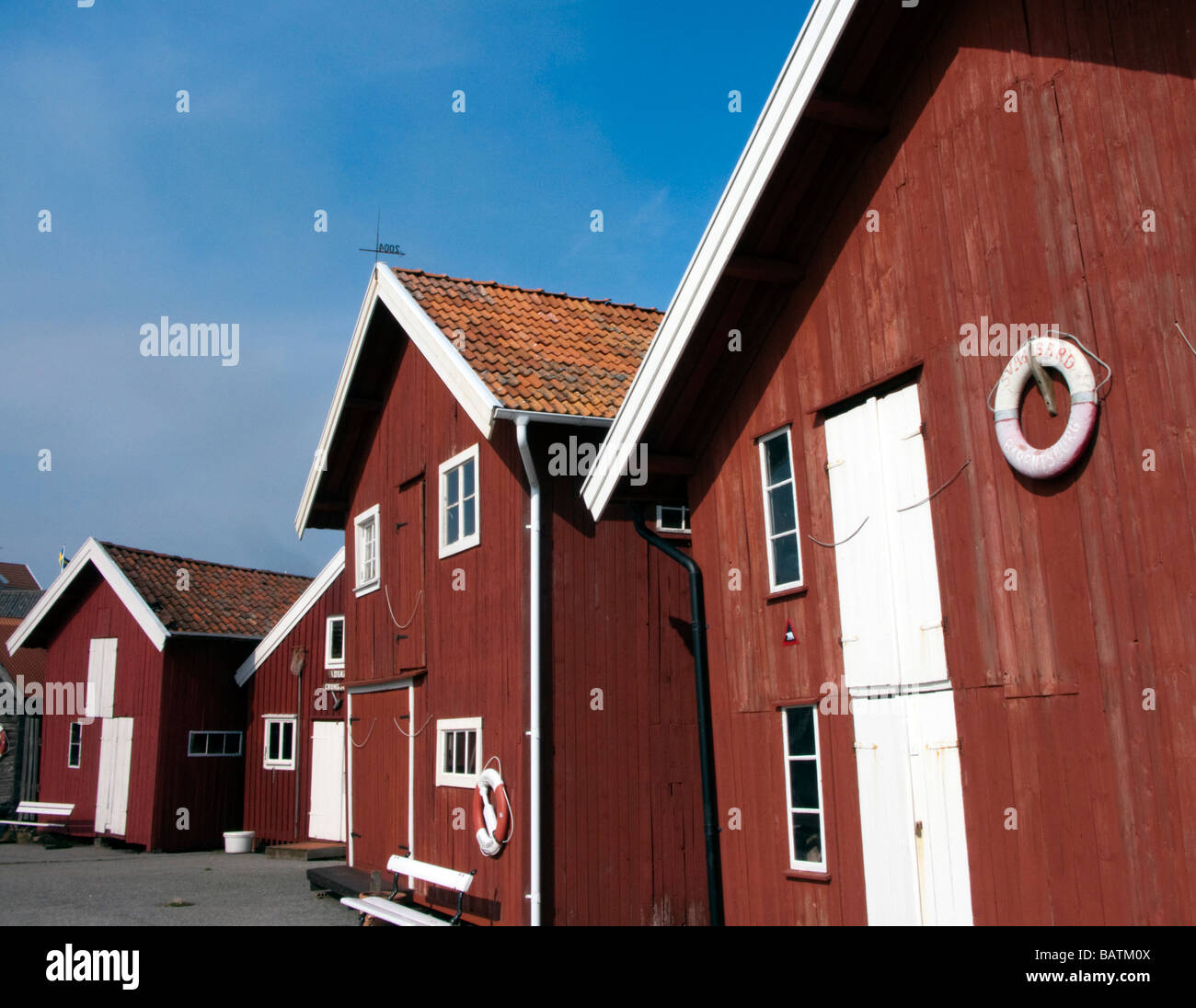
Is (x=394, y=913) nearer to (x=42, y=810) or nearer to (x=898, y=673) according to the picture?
(x=898, y=673)

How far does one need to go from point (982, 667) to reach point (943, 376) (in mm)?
1943

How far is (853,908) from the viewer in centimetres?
767

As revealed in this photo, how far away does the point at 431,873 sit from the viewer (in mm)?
12555

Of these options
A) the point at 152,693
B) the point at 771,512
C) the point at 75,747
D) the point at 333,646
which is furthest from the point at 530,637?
the point at 75,747

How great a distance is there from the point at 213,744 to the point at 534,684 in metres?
14.5

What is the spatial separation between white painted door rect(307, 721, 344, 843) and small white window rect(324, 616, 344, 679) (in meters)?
1.13

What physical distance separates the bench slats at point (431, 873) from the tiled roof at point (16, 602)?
37798mm

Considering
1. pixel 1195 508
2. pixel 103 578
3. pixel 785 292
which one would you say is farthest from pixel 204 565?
pixel 1195 508

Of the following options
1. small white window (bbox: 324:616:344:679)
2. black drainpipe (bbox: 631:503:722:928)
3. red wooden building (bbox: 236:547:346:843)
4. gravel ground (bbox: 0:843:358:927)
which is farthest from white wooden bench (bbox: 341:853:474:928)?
small white window (bbox: 324:616:344:679)

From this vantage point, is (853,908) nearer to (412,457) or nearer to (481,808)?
(481,808)

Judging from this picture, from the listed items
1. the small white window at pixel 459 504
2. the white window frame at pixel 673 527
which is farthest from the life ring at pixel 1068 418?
the small white window at pixel 459 504

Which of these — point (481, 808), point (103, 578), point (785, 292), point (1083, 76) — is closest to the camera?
point (1083, 76)

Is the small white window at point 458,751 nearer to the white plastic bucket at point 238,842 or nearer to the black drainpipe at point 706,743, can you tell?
the black drainpipe at point 706,743
